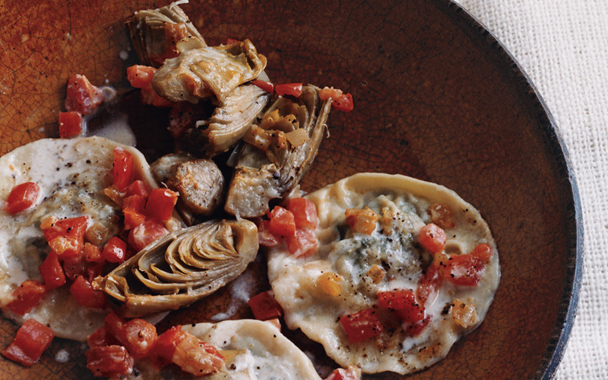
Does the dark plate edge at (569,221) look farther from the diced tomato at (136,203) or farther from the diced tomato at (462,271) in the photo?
the diced tomato at (136,203)

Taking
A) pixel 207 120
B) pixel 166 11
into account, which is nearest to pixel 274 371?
pixel 207 120

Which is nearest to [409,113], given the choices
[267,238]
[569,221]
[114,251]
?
[569,221]

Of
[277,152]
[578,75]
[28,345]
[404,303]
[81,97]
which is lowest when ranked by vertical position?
[28,345]

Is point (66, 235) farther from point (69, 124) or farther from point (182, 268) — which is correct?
point (69, 124)

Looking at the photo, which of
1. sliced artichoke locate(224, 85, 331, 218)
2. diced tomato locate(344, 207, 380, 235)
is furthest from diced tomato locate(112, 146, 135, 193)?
diced tomato locate(344, 207, 380, 235)

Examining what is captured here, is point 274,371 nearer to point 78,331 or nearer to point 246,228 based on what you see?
point 246,228

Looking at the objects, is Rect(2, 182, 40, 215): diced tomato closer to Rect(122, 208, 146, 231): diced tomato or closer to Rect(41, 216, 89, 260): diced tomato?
Rect(41, 216, 89, 260): diced tomato
